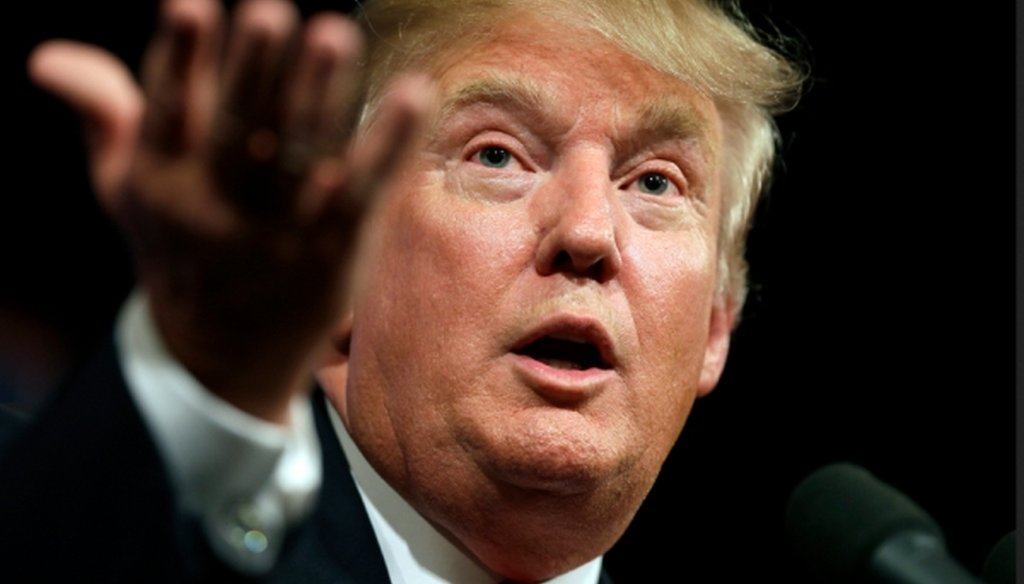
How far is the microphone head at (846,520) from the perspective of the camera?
1.33m

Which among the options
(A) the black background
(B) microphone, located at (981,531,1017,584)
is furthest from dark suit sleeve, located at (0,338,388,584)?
(A) the black background

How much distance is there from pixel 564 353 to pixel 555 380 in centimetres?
6

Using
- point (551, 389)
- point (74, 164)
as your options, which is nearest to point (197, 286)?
point (551, 389)

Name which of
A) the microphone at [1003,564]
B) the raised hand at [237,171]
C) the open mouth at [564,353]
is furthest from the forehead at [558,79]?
the raised hand at [237,171]

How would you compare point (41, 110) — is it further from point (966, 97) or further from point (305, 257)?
point (966, 97)

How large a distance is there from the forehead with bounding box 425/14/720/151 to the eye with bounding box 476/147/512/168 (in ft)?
0.18

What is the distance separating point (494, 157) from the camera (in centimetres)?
177

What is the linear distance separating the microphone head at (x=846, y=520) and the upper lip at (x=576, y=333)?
270 mm

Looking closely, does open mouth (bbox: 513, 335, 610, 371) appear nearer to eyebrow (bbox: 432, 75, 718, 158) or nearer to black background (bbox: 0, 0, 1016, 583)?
eyebrow (bbox: 432, 75, 718, 158)

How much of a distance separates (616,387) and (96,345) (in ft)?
2.38

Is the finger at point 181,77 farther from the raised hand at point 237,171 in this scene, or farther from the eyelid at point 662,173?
the eyelid at point 662,173

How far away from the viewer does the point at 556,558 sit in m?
1.72

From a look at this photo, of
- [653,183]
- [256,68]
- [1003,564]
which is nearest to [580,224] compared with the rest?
[653,183]

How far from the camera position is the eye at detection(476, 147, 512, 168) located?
177 cm
